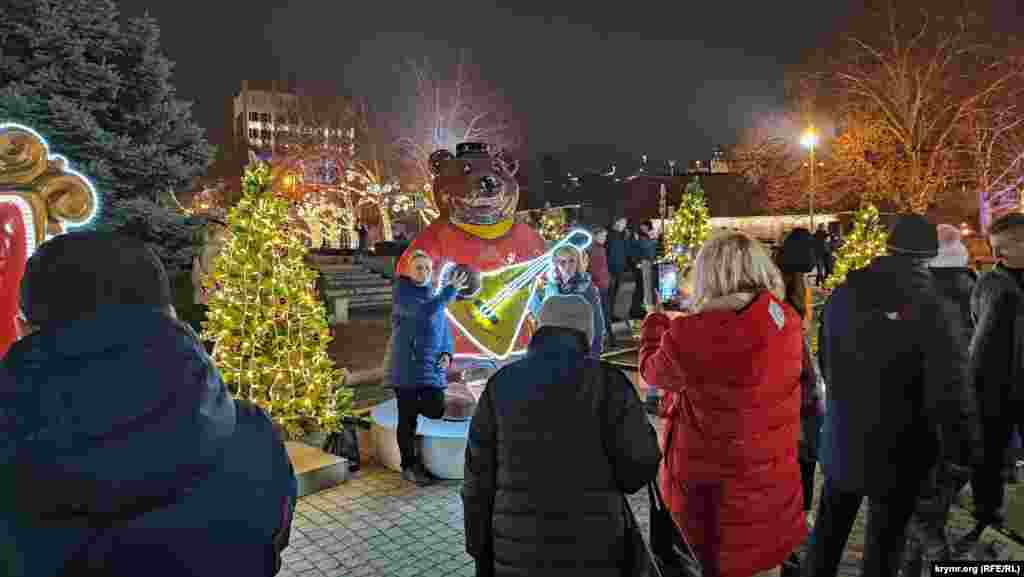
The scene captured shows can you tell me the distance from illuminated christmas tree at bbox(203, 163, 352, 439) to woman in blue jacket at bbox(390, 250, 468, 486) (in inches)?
48.0

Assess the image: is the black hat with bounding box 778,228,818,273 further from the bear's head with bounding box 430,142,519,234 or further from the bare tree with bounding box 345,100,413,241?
the bare tree with bounding box 345,100,413,241

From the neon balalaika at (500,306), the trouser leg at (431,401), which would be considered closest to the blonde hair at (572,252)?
the neon balalaika at (500,306)

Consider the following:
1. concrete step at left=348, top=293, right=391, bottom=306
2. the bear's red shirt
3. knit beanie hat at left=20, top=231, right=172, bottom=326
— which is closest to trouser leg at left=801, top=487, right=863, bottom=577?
knit beanie hat at left=20, top=231, right=172, bottom=326

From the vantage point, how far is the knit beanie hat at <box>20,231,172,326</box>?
181 cm

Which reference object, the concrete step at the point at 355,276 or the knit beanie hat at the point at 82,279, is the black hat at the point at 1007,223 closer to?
the knit beanie hat at the point at 82,279

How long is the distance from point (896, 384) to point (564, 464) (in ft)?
5.79

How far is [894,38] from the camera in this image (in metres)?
25.1

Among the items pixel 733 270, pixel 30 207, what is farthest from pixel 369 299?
pixel 733 270

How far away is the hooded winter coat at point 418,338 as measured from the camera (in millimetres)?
5551

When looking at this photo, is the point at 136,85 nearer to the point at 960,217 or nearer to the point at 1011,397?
the point at 1011,397

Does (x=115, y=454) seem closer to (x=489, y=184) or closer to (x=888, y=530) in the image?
(x=888, y=530)

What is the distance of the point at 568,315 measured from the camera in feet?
8.58

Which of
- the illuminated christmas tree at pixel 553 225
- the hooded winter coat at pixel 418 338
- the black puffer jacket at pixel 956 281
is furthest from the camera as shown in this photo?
the illuminated christmas tree at pixel 553 225

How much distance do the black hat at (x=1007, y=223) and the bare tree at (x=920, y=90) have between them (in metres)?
23.6
